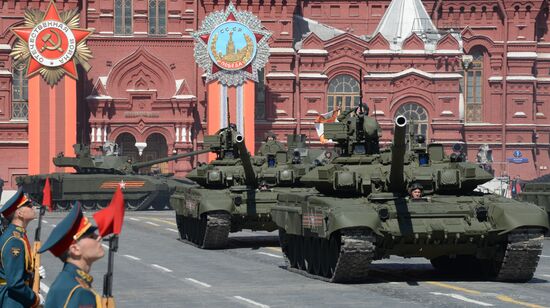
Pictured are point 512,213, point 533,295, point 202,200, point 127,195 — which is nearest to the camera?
point 533,295

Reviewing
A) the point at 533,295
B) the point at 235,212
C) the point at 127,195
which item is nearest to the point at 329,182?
the point at 533,295

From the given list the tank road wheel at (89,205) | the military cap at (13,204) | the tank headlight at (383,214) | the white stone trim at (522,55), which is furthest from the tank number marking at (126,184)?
the military cap at (13,204)

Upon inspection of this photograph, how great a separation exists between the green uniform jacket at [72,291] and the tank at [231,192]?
21.1 meters

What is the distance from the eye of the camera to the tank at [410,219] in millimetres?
20547

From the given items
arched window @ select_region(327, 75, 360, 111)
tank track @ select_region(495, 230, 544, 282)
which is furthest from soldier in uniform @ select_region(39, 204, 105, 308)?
arched window @ select_region(327, 75, 360, 111)

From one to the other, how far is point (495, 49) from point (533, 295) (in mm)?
52797

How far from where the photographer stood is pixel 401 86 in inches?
2677

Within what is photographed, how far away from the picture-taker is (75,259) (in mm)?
7723

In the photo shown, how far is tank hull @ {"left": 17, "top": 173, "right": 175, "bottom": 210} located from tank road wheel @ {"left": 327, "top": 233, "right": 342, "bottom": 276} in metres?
34.0

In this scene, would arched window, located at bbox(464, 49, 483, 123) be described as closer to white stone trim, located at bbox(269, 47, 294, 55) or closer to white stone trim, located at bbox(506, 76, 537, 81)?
white stone trim, located at bbox(506, 76, 537, 81)

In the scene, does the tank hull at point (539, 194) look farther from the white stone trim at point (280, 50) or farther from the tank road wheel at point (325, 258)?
the white stone trim at point (280, 50)

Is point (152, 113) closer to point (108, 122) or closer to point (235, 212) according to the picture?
point (108, 122)

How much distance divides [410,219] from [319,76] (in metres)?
47.5

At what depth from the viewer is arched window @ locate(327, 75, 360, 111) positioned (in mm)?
68375
